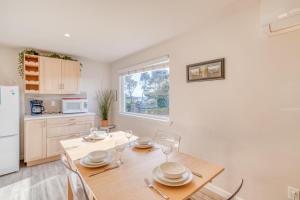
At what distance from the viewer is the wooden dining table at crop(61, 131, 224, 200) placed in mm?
913

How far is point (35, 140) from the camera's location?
9.43 feet

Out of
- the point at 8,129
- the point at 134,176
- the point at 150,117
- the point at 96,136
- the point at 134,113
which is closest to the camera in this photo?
the point at 134,176

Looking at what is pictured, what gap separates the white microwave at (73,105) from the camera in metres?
3.37

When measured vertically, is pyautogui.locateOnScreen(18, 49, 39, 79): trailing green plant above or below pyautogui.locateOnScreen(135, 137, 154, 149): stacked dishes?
above

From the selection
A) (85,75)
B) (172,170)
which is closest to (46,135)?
(85,75)

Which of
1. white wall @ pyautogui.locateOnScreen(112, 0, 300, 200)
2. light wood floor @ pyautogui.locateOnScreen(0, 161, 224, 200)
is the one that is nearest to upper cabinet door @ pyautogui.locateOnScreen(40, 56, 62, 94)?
light wood floor @ pyautogui.locateOnScreen(0, 161, 224, 200)

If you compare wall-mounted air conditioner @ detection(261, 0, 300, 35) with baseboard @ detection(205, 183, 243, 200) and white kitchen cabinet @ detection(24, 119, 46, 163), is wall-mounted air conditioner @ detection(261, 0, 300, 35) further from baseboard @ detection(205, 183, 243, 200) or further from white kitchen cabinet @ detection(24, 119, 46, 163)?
white kitchen cabinet @ detection(24, 119, 46, 163)

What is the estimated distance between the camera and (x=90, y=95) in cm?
406

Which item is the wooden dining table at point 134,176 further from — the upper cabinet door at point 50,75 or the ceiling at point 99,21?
the upper cabinet door at point 50,75

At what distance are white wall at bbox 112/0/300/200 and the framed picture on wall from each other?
0.07 m

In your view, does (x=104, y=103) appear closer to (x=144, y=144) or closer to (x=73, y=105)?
(x=73, y=105)

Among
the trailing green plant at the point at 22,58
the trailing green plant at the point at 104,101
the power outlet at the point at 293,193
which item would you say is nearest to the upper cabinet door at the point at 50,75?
the trailing green plant at the point at 22,58

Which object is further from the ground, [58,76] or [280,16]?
[280,16]

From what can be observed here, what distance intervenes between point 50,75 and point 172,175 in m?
3.25
